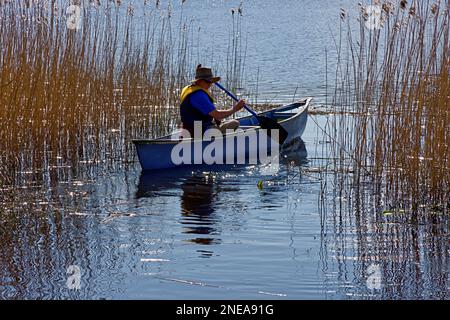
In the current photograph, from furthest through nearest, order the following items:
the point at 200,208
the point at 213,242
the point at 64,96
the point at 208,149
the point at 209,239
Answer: the point at 208,149
the point at 64,96
the point at 200,208
the point at 209,239
the point at 213,242

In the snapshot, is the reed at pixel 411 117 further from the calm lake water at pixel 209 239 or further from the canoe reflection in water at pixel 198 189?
the canoe reflection in water at pixel 198 189

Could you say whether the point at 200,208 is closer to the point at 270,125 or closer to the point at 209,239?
the point at 209,239

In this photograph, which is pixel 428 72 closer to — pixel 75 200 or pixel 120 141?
pixel 75 200

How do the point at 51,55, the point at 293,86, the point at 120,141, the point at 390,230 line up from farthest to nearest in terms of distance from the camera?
the point at 293,86 → the point at 120,141 → the point at 51,55 → the point at 390,230

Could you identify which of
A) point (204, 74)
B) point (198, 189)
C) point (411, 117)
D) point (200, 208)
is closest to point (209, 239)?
point (200, 208)

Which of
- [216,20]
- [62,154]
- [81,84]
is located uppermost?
[216,20]

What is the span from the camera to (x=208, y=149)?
10.8 meters

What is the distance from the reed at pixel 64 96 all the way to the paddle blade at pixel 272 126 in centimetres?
152

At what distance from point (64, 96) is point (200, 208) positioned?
2553 millimetres

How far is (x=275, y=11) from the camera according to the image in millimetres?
39156
